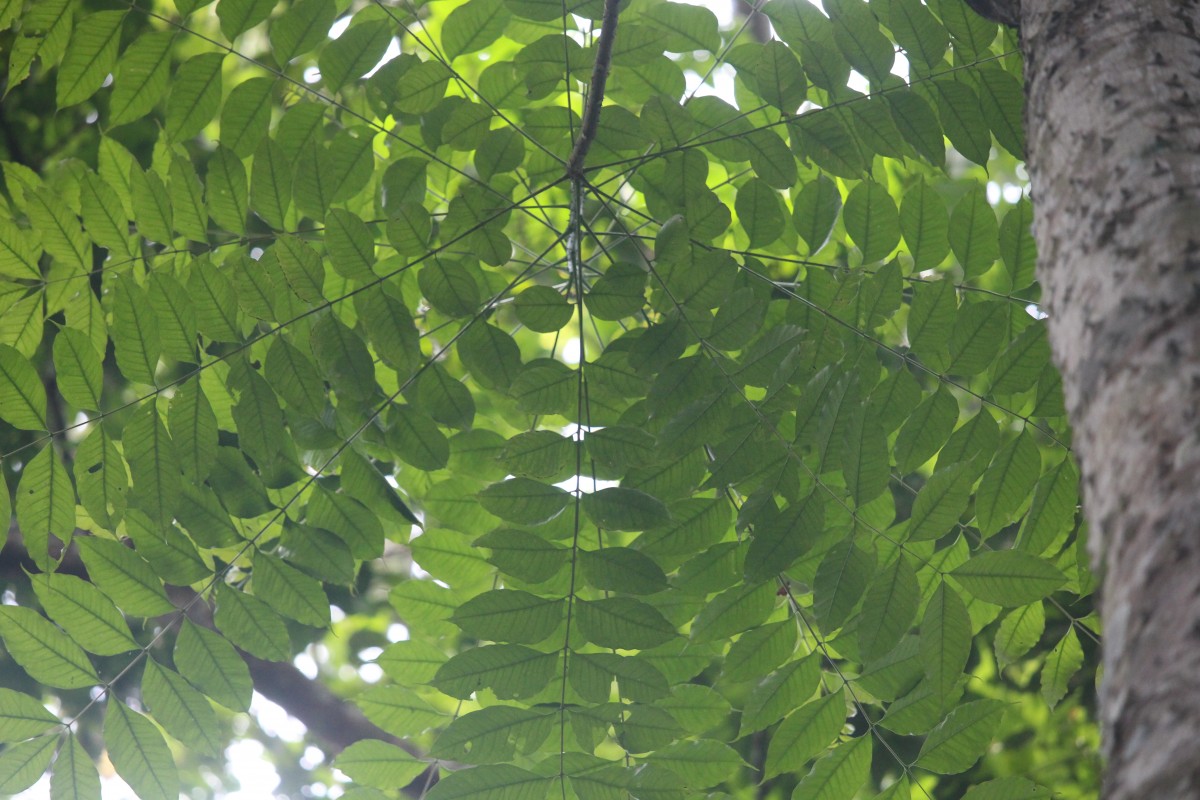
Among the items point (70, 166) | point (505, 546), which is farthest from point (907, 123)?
point (70, 166)

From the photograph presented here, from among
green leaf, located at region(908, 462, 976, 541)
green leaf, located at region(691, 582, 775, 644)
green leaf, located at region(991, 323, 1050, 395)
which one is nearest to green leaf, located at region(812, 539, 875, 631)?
green leaf, located at region(908, 462, 976, 541)

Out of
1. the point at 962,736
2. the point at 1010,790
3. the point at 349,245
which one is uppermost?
the point at 349,245

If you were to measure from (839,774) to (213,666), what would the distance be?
122cm

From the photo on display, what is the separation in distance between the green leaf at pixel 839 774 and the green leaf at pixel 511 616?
57cm

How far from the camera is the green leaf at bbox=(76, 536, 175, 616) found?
5.92ft

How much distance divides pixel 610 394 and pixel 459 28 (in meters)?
0.87

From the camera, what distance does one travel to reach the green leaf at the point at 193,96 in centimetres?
183

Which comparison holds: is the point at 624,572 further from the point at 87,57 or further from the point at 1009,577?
the point at 87,57

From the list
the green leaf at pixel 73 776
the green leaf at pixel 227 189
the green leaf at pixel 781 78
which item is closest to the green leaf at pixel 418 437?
the green leaf at pixel 227 189

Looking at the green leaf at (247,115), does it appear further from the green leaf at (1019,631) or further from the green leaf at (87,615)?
the green leaf at (1019,631)

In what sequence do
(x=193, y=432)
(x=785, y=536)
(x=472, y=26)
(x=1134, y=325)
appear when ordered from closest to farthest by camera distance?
(x=1134, y=325) < (x=785, y=536) < (x=193, y=432) < (x=472, y=26)

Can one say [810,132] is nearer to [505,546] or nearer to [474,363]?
[474,363]

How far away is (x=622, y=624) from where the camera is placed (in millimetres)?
1749

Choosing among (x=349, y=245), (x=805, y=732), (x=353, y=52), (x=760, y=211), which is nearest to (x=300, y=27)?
(x=353, y=52)
